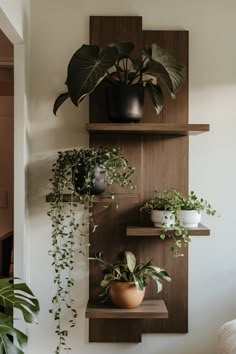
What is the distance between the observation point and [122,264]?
2416mm

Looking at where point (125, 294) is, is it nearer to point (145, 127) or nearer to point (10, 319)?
point (10, 319)

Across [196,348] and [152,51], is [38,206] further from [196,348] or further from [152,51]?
[196,348]

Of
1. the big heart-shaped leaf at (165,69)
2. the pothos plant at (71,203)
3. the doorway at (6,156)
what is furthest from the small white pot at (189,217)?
the doorway at (6,156)

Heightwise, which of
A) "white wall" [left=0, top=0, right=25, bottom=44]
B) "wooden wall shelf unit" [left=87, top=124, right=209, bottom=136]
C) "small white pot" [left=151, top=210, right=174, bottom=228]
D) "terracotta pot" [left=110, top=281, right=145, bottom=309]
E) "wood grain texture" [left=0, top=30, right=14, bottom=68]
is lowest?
"terracotta pot" [left=110, top=281, right=145, bottom=309]

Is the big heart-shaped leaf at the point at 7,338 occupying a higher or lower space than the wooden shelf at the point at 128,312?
higher

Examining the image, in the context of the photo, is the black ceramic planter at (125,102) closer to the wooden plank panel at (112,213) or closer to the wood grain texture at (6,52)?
the wooden plank panel at (112,213)

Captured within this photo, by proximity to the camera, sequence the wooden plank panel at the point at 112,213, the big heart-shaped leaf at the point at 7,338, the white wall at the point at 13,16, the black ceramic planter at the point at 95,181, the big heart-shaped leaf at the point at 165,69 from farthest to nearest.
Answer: the wooden plank panel at the point at 112,213
the black ceramic planter at the point at 95,181
the big heart-shaped leaf at the point at 165,69
the white wall at the point at 13,16
the big heart-shaped leaf at the point at 7,338

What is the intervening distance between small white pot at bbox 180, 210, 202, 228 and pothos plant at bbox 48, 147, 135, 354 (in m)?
0.37

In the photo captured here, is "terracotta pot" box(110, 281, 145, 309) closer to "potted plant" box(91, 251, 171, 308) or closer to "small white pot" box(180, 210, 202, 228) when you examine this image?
"potted plant" box(91, 251, 171, 308)

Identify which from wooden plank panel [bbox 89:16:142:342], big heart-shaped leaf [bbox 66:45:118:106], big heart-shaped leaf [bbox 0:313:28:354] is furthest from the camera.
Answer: wooden plank panel [bbox 89:16:142:342]

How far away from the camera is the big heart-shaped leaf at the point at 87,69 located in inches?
80.2

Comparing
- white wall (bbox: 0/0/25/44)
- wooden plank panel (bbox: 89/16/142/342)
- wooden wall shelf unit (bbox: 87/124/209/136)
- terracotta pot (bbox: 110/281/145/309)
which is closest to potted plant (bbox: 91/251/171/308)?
terracotta pot (bbox: 110/281/145/309)

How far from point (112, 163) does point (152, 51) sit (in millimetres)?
629

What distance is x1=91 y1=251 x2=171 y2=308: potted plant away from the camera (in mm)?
2303
